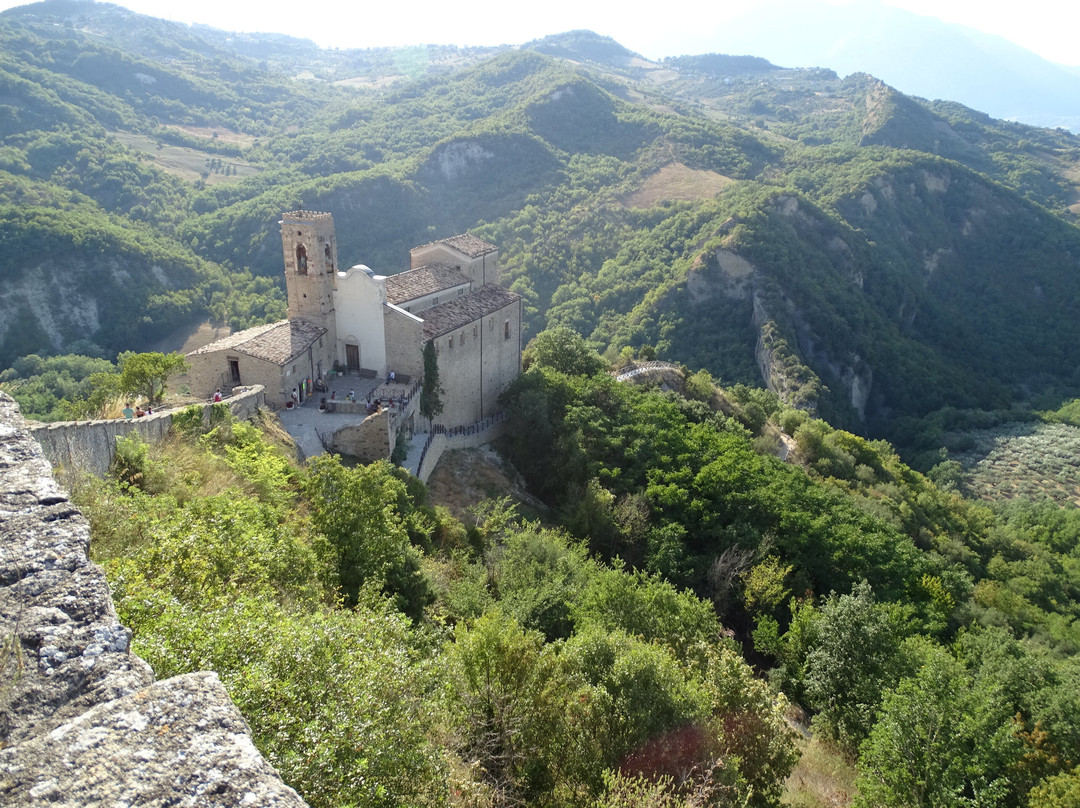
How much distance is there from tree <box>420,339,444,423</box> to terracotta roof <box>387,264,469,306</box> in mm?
2765

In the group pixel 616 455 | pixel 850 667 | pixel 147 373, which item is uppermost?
pixel 147 373

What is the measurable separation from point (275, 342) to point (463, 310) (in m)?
9.52

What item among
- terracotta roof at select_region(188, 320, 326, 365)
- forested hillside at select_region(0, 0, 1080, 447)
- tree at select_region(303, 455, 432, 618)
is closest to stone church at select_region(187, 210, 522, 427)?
terracotta roof at select_region(188, 320, 326, 365)

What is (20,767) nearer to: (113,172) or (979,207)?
(113,172)

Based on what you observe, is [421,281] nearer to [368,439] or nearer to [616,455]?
[368,439]

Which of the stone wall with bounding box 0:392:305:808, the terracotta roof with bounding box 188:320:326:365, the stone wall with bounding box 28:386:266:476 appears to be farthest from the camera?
the terracotta roof with bounding box 188:320:326:365

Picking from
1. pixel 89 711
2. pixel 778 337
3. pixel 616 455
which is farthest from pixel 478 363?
pixel 778 337

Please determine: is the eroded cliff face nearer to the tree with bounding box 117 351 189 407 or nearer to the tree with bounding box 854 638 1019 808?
the tree with bounding box 854 638 1019 808

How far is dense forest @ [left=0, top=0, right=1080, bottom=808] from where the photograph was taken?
10422mm

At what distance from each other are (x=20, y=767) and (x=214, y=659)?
11.8ft

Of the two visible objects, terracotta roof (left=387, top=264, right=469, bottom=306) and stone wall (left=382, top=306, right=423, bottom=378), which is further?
terracotta roof (left=387, top=264, right=469, bottom=306)

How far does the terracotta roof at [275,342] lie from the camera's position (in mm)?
27047

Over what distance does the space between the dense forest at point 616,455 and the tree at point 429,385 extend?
540cm

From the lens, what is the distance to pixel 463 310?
33.8 m
